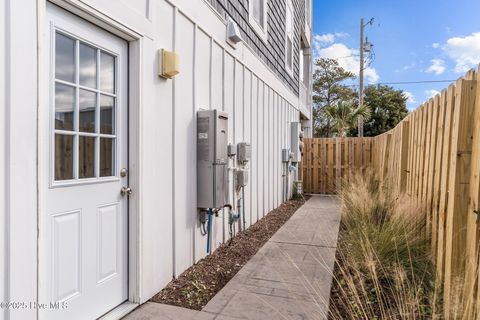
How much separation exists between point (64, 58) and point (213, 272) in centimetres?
252

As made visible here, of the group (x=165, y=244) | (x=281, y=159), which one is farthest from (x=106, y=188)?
(x=281, y=159)

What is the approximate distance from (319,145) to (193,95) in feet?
23.9

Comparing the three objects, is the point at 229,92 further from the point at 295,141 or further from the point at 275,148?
the point at 295,141

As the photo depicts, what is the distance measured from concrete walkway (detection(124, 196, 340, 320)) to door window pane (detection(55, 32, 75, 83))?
1852 millimetres

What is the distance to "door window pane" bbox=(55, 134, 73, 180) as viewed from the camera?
81.7 inches

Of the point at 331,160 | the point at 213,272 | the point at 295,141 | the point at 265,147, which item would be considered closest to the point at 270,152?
the point at 265,147

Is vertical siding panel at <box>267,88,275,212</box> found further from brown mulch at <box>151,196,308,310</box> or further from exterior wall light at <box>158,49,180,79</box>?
exterior wall light at <box>158,49,180,79</box>

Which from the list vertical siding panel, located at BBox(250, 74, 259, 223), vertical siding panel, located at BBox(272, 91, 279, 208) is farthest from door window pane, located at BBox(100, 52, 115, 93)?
vertical siding panel, located at BBox(272, 91, 279, 208)

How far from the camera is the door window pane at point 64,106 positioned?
6.88ft

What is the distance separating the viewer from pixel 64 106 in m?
2.15

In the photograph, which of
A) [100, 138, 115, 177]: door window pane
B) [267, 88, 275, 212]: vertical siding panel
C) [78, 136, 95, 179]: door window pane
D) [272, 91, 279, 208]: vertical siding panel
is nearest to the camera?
[78, 136, 95, 179]: door window pane

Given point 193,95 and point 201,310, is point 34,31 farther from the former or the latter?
point 201,310

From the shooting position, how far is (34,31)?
180cm

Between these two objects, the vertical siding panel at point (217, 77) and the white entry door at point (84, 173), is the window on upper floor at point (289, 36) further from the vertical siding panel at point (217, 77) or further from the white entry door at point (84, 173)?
the white entry door at point (84, 173)
